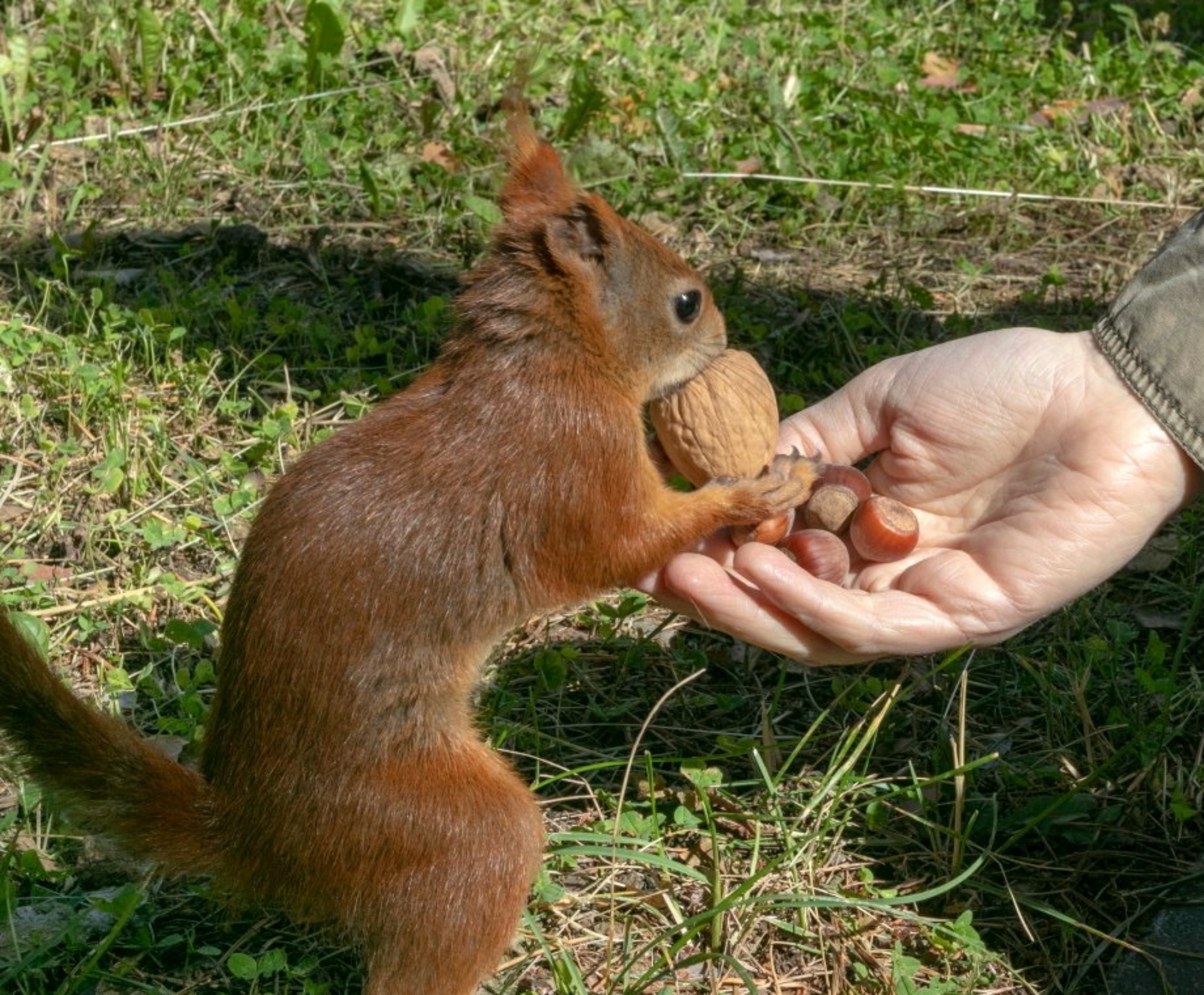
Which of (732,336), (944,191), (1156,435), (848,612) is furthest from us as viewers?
(944,191)

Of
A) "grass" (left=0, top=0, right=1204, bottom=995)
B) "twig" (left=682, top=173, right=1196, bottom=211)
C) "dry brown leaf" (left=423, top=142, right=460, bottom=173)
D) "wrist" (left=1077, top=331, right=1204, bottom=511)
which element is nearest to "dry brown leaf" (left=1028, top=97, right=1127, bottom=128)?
"grass" (left=0, top=0, right=1204, bottom=995)

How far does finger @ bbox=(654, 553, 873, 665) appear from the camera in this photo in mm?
2010

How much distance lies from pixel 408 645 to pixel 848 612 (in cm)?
59

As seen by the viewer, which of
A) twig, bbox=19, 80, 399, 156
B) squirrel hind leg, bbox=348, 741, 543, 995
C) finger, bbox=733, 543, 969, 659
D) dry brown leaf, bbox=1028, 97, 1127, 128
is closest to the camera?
squirrel hind leg, bbox=348, 741, 543, 995

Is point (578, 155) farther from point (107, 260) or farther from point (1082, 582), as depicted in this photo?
point (1082, 582)

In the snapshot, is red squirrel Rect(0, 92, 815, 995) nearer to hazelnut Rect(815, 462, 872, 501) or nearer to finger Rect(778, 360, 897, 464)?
hazelnut Rect(815, 462, 872, 501)

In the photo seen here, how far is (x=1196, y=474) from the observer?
6.97ft

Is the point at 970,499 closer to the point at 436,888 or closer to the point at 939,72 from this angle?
the point at 436,888

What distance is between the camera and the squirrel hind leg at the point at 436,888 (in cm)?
184

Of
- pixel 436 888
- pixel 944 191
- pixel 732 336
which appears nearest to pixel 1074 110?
pixel 944 191

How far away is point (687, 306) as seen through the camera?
2.21 metres

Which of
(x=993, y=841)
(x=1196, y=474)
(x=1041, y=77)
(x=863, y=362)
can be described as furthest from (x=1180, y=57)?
(x=993, y=841)

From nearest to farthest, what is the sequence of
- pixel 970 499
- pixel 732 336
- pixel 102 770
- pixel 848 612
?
pixel 102 770, pixel 848 612, pixel 970 499, pixel 732 336

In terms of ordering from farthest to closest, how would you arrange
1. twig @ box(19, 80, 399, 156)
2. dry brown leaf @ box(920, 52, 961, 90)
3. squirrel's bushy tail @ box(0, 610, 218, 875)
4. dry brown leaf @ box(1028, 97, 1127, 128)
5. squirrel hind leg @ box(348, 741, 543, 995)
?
dry brown leaf @ box(920, 52, 961, 90) → dry brown leaf @ box(1028, 97, 1127, 128) → twig @ box(19, 80, 399, 156) → squirrel hind leg @ box(348, 741, 543, 995) → squirrel's bushy tail @ box(0, 610, 218, 875)
